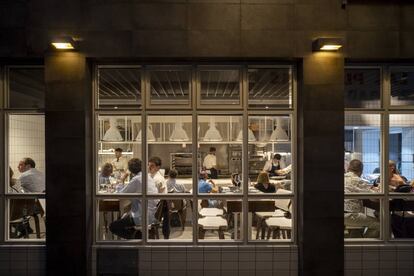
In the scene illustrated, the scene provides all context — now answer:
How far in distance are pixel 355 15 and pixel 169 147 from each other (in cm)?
406

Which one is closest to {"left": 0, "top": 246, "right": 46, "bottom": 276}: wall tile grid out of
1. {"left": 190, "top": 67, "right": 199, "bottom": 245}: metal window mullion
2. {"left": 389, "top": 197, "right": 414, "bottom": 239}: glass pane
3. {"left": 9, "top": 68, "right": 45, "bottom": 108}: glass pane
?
{"left": 9, "top": 68, "right": 45, "bottom": 108}: glass pane

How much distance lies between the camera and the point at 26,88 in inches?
269

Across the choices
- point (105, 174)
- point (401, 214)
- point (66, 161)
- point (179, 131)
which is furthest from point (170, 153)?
point (401, 214)

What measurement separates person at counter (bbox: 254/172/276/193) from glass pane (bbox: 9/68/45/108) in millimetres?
4247

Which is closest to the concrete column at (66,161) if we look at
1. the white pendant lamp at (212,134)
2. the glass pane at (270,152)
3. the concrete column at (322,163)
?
the white pendant lamp at (212,134)

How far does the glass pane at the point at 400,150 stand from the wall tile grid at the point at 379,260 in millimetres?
1122

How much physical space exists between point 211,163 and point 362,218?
3019mm

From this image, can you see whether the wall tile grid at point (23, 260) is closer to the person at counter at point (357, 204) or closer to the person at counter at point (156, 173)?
the person at counter at point (156, 173)

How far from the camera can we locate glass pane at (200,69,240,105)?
6.75 meters

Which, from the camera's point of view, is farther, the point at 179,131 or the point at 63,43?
the point at 179,131

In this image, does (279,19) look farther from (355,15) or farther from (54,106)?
(54,106)

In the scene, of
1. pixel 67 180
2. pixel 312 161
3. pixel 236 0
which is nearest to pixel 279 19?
pixel 236 0

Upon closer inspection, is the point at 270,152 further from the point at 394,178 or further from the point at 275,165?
the point at 394,178

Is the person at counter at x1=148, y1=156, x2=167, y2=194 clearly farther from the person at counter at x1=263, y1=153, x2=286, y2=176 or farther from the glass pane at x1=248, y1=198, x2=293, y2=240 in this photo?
the person at counter at x1=263, y1=153, x2=286, y2=176
